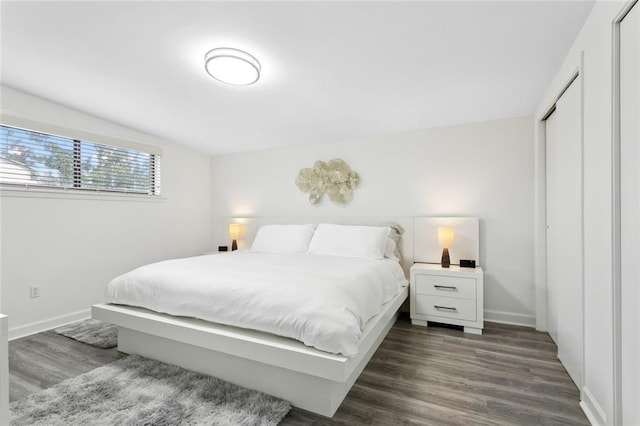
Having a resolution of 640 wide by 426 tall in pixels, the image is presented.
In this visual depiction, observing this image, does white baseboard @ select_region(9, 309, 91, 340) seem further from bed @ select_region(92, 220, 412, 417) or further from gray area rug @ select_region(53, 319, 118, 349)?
bed @ select_region(92, 220, 412, 417)

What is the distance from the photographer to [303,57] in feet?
7.21

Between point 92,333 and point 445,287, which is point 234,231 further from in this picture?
point 445,287

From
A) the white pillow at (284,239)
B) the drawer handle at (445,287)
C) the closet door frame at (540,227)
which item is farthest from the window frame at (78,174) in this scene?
→ the closet door frame at (540,227)

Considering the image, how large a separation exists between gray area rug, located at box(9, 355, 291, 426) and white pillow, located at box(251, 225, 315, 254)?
170cm

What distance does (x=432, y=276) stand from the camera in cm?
282

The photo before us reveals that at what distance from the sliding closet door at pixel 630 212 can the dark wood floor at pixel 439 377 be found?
0.48 metres

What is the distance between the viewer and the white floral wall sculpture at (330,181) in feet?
12.1

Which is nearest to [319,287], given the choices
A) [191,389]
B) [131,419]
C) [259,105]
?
[191,389]

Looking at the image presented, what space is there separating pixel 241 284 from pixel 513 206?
9.01 feet

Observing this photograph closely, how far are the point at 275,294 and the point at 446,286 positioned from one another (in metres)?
1.82

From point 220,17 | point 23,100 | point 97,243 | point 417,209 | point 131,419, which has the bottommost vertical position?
point 131,419

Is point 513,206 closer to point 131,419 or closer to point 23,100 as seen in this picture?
point 131,419

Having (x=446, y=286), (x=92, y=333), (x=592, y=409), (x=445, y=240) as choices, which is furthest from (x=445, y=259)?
(x=92, y=333)

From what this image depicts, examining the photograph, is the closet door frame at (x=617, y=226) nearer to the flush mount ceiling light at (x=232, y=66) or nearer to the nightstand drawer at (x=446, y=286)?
the nightstand drawer at (x=446, y=286)
